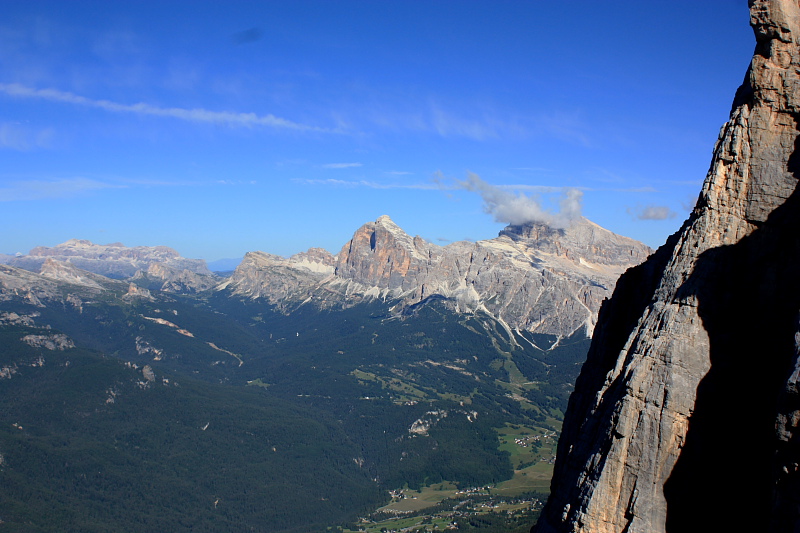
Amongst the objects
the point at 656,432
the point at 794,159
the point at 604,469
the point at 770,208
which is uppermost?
the point at 794,159

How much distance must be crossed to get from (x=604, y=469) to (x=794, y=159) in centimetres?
2041

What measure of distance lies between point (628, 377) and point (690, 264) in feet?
23.8

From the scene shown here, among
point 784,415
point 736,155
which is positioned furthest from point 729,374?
point 736,155

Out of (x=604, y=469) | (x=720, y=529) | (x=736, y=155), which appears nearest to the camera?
(x=720, y=529)

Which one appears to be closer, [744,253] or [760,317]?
[760,317]

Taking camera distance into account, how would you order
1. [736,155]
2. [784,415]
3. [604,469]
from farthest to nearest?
1. [736,155]
2. [604,469]
3. [784,415]

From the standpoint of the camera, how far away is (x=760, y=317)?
108 ft

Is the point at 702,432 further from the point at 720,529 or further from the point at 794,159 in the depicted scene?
the point at 794,159

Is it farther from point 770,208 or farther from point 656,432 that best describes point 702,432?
point 770,208

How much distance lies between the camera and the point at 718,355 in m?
33.6

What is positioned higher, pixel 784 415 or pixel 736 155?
pixel 736 155

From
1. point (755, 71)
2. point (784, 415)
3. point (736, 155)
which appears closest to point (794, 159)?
point (736, 155)

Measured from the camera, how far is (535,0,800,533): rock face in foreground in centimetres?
3209

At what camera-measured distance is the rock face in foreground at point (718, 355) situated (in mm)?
32094
